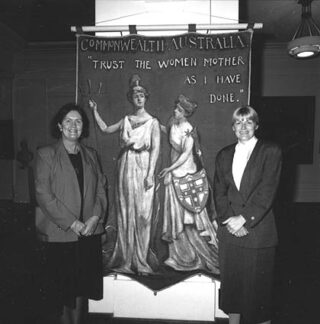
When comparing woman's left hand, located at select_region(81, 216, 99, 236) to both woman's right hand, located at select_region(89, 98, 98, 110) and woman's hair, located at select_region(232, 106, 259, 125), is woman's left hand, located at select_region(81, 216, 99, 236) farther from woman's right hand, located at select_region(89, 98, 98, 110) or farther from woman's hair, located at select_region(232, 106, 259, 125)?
woman's hair, located at select_region(232, 106, 259, 125)

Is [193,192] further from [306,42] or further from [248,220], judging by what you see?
[306,42]

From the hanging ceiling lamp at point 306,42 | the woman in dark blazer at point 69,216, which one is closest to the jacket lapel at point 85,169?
the woman in dark blazer at point 69,216

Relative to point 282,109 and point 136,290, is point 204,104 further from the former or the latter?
point 282,109

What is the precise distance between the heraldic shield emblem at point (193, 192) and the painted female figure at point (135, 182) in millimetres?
245

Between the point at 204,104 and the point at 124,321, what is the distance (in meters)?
1.92

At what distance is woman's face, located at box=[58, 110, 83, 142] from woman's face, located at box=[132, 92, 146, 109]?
54 cm

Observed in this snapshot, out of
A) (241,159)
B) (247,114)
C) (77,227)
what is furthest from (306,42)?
(77,227)

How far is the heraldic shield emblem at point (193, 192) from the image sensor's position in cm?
271

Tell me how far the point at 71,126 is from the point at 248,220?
4.42 ft

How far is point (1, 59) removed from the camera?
6961 millimetres

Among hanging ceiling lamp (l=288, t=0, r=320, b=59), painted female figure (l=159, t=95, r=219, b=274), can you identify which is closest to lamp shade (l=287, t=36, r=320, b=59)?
hanging ceiling lamp (l=288, t=0, r=320, b=59)

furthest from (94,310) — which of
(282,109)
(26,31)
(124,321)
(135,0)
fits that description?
(282,109)

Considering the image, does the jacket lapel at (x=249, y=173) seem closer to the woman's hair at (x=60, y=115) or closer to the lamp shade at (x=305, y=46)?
the woman's hair at (x=60, y=115)

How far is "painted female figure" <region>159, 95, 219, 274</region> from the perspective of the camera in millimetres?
2701
